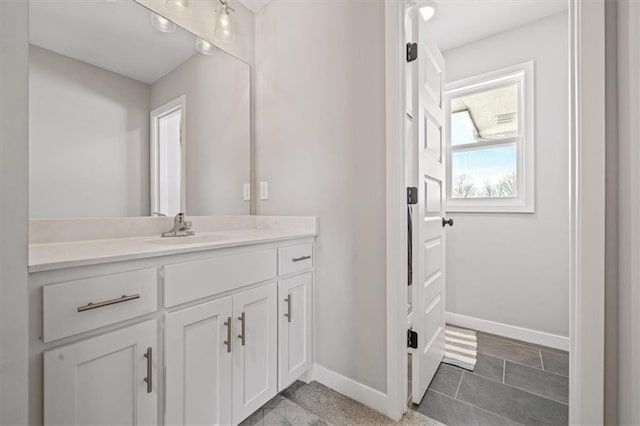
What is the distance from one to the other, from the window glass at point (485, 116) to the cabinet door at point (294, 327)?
2.03m

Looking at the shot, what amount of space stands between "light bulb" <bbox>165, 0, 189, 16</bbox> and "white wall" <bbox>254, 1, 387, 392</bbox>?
0.54 m

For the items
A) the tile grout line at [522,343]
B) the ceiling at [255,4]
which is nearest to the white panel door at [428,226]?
the tile grout line at [522,343]

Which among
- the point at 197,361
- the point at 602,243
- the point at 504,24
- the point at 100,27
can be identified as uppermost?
the point at 504,24

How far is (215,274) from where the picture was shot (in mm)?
1088

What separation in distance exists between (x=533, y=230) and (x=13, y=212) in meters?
2.79

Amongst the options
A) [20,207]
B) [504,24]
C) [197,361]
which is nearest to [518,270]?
[504,24]

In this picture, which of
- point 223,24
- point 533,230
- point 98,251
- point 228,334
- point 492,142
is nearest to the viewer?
point 98,251

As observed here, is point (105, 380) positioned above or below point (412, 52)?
below

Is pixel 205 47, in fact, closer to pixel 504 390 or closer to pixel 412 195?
pixel 412 195

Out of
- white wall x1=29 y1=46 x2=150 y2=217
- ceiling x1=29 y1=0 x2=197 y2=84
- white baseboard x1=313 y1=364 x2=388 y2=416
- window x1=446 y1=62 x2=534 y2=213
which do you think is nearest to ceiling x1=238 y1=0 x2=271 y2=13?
ceiling x1=29 y1=0 x2=197 y2=84

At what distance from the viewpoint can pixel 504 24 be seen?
216 cm

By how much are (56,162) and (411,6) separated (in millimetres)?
1790

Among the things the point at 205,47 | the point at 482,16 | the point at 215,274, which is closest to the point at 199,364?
the point at 215,274

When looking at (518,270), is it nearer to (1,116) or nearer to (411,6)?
(411,6)
